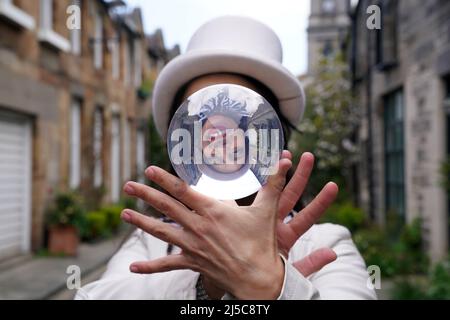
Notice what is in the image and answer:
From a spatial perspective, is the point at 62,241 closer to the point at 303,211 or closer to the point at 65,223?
the point at 65,223

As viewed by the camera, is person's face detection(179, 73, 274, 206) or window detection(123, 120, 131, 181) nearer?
person's face detection(179, 73, 274, 206)

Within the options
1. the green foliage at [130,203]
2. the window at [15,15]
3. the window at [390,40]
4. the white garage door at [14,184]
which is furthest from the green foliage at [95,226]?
the window at [390,40]

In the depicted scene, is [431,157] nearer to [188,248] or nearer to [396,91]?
[396,91]

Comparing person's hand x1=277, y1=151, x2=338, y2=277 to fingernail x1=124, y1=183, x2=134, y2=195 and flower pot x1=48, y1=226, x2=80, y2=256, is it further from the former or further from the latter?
flower pot x1=48, y1=226, x2=80, y2=256

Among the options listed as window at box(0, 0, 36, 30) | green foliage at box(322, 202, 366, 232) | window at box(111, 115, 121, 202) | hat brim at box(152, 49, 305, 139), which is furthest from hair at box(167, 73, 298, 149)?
window at box(111, 115, 121, 202)

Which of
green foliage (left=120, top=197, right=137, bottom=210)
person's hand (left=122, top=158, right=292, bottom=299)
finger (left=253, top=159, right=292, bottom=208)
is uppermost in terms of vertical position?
finger (left=253, top=159, right=292, bottom=208)

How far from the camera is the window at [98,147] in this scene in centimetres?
1059

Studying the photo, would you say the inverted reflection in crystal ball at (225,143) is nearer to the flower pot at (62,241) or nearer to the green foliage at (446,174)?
the green foliage at (446,174)

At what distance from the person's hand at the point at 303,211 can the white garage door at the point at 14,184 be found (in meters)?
7.30

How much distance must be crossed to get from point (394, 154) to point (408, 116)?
3.89 feet

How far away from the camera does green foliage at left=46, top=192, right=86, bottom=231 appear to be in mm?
8398

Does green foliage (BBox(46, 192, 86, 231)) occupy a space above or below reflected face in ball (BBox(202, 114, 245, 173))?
below

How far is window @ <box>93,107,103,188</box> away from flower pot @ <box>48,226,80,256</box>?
2.49 metres
